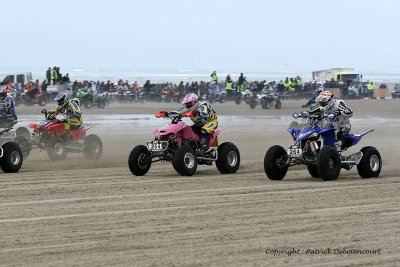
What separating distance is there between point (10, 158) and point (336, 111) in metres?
6.43

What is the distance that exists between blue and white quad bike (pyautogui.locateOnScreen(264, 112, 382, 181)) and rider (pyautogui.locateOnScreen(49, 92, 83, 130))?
8155 mm

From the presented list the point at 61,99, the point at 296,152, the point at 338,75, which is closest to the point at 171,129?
the point at 296,152

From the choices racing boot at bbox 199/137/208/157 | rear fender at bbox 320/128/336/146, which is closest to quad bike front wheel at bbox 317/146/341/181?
rear fender at bbox 320/128/336/146

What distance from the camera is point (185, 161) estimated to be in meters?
17.0

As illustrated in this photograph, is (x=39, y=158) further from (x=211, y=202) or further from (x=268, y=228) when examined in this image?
(x=268, y=228)

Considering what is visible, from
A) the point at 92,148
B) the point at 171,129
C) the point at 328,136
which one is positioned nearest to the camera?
the point at 328,136

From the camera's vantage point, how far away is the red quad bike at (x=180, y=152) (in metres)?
17.0

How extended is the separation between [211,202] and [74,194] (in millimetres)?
2359

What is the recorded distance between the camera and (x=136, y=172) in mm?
17328

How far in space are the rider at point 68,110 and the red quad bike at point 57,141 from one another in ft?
0.41

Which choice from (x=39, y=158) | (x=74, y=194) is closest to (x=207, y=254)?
(x=74, y=194)

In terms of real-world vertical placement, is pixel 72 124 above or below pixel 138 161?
above

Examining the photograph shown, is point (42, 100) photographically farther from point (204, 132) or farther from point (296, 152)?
point (296, 152)

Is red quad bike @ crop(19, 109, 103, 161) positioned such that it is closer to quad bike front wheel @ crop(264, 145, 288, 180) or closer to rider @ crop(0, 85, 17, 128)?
rider @ crop(0, 85, 17, 128)
